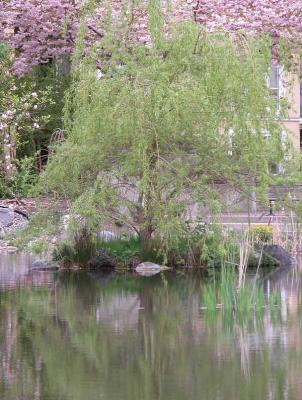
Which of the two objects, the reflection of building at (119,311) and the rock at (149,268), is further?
the rock at (149,268)

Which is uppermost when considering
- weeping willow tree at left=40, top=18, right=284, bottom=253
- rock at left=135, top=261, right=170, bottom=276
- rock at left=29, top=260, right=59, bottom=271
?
weeping willow tree at left=40, top=18, right=284, bottom=253

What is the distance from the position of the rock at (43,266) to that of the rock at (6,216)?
255 inches

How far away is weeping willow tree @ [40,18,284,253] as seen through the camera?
18.8 m

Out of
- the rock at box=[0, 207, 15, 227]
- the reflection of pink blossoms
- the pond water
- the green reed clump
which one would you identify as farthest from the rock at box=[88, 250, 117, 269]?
the reflection of pink blossoms

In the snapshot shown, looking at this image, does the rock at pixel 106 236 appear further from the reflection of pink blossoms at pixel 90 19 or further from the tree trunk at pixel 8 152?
the tree trunk at pixel 8 152

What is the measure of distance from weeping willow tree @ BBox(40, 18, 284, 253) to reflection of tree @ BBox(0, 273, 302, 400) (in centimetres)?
378

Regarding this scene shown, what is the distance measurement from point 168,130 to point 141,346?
8479 mm

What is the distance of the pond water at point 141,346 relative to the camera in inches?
344

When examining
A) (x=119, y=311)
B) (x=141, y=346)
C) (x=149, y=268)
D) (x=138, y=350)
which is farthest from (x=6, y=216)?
(x=138, y=350)

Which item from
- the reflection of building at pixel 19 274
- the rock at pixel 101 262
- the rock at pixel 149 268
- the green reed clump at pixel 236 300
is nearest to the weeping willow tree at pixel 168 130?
the rock at pixel 149 268

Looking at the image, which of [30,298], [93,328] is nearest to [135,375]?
[93,328]

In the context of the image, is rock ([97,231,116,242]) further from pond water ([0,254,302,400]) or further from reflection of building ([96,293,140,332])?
reflection of building ([96,293,140,332])

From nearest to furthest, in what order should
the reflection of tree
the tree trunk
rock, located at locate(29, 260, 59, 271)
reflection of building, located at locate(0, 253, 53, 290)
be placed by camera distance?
the reflection of tree → reflection of building, located at locate(0, 253, 53, 290) → rock, located at locate(29, 260, 59, 271) → the tree trunk

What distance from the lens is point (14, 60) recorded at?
108 ft
